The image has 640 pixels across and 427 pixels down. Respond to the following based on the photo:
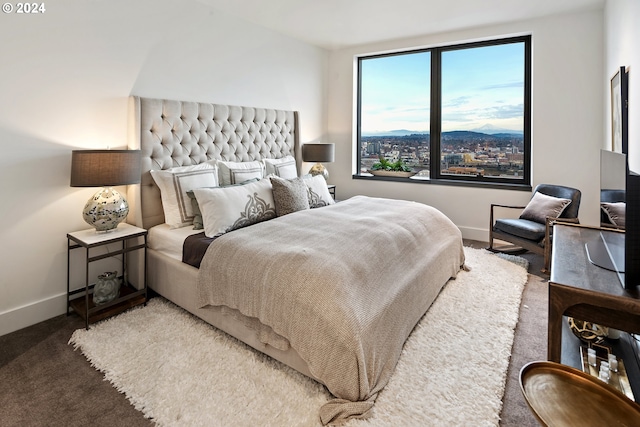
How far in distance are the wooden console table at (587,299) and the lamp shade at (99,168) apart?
2.70 metres

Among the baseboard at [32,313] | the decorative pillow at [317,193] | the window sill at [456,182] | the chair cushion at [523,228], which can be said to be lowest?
the baseboard at [32,313]

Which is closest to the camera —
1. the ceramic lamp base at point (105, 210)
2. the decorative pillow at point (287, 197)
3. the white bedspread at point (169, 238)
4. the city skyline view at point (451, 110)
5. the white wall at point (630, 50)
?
the white wall at point (630, 50)

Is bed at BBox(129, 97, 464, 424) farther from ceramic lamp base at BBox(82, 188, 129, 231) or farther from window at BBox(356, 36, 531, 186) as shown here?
window at BBox(356, 36, 531, 186)

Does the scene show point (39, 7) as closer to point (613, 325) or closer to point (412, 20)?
point (412, 20)

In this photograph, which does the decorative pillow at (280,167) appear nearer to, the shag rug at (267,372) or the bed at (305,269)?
the bed at (305,269)

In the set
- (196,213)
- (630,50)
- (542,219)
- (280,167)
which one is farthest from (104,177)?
(542,219)

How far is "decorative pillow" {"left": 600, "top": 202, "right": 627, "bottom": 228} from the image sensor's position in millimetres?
1684

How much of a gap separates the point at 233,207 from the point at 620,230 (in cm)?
251

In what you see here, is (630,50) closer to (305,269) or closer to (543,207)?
(543,207)

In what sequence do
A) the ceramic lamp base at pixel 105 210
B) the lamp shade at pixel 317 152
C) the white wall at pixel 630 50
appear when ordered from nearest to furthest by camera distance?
the white wall at pixel 630 50 < the ceramic lamp base at pixel 105 210 < the lamp shade at pixel 317 152

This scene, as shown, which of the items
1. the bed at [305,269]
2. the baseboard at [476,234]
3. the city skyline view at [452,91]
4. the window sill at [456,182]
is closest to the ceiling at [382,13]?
the city skyline view at [452,91]

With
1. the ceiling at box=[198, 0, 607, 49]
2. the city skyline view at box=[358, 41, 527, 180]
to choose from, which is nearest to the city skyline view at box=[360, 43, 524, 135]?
the city skyline view at box=[358, 41, 527, 180]

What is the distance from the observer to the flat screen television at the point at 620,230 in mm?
1396

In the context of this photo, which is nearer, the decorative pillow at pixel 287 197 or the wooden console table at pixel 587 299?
the wooden console table at pixel 587 299
